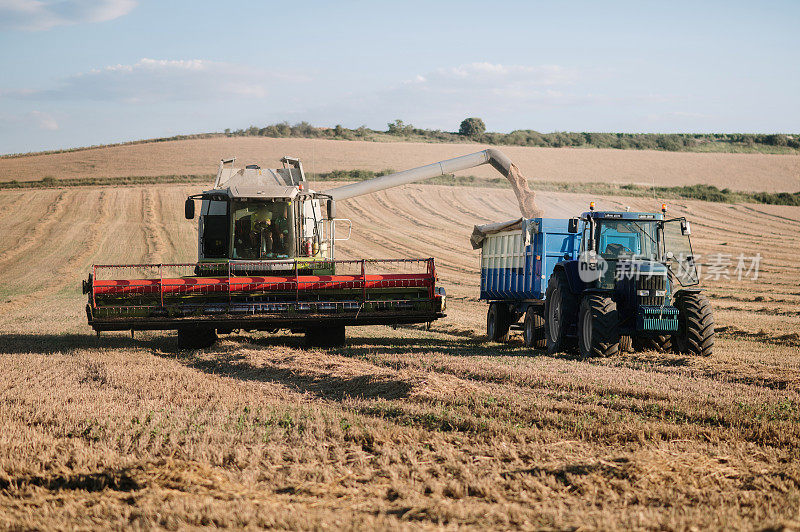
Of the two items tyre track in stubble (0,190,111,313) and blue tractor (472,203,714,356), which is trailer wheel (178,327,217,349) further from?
tyre track in stubble (0,190,111,313)

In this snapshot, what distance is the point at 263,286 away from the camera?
13.0 m

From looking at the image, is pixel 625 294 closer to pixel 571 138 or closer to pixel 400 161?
pixel 400 161

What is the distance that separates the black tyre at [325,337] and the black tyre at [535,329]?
332 cm

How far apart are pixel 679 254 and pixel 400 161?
43821 millimetres

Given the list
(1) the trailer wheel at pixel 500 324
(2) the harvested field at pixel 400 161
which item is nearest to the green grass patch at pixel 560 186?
(2) the harvested field at pixel 400 161

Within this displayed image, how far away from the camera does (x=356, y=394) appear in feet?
28.8

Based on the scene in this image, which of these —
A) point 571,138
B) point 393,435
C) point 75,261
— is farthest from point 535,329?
point 571,138

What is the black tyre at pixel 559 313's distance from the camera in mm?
12469

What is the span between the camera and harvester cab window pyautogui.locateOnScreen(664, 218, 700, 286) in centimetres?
1212

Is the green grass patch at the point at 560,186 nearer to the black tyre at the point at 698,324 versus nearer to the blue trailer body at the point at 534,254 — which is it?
the blue trailer body at the point at 534,254

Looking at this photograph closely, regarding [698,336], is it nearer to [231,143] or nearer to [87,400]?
[87,400]

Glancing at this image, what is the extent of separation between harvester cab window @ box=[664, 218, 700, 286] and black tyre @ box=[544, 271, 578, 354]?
151 cm

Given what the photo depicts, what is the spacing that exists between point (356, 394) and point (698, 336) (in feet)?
17.3

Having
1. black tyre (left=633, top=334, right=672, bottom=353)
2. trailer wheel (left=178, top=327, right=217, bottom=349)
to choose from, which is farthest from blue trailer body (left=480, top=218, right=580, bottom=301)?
trailer wheel (left=178, top=327, right=217, bottom=349)
